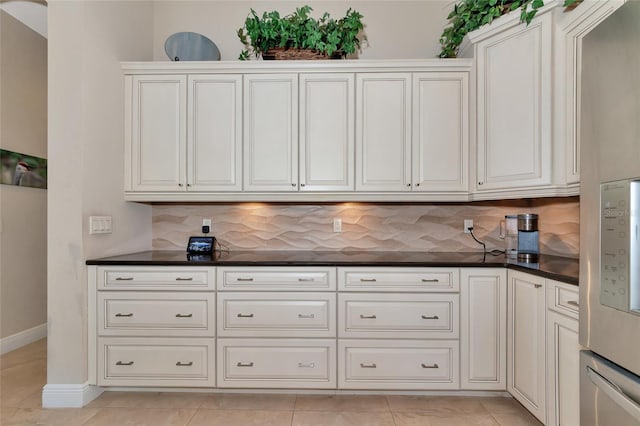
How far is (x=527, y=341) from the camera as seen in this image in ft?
6.68

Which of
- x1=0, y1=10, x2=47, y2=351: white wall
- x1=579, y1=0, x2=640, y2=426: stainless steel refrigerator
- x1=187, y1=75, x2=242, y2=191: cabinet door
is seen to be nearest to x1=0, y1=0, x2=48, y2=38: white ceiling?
x1=0, y1=10, x2=47, y2=351: white wall

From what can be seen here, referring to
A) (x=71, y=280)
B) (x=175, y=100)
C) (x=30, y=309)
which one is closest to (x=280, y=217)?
(x=175, y=100)

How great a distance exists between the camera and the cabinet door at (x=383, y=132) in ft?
8.54

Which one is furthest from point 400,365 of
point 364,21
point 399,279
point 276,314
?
point 364,21

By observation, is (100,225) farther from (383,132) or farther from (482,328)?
(482,328)

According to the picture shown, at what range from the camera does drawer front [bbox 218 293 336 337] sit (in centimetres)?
230

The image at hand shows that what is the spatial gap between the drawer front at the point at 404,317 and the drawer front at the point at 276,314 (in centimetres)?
13

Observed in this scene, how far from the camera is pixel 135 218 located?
2824 millimetres

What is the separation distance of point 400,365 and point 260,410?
931mm

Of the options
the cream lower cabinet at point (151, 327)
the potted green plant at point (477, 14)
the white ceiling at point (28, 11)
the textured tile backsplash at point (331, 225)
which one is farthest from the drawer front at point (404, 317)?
the white ceiling at point (28, 11)

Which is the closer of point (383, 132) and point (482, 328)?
point (482, 328)

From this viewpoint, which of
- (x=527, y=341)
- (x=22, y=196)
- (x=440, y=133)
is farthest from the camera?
(x=22, y=196)

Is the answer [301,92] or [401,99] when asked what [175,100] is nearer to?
[301,92]

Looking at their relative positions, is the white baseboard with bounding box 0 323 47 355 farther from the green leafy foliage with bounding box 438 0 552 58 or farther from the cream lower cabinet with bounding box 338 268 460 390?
the green leafy foliage with bounding box 438 0 552 58
